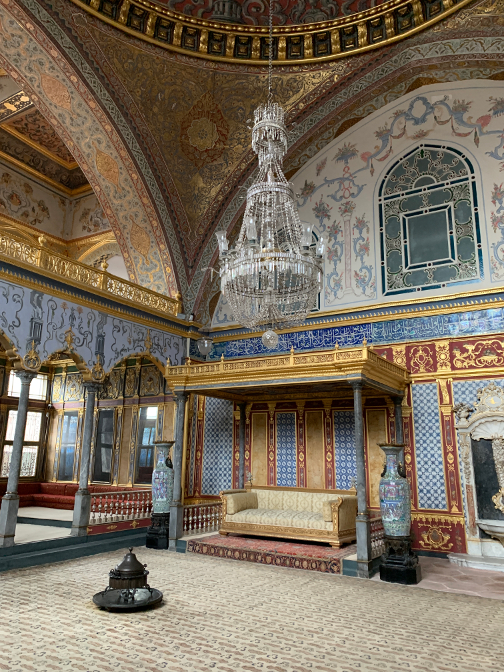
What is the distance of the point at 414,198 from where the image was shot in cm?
939

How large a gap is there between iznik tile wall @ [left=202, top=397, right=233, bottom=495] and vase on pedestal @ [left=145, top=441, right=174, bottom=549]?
67.7 inches

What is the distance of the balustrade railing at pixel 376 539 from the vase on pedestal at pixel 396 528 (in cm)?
50

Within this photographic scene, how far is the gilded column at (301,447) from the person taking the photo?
31.1 ft

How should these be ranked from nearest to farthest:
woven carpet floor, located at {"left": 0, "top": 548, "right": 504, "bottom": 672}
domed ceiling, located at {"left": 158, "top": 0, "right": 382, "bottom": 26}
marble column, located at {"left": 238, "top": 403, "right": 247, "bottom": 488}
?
woven carpet floor, located at {"left": 0, "top": 548, "right": 504, "bottom": 672} < domed ceiling, located at {"left": 158, "top": 0, "right": 382, "bottom": 26} < marble column, located at {"left": 238, "top": 403, "right": 247, "bottom": 488}

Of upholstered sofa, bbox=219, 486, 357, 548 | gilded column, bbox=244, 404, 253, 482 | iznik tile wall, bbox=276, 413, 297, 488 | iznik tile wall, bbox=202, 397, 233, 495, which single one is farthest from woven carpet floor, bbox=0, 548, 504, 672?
iznik tile wall, bbox=202, 397, 233, 495

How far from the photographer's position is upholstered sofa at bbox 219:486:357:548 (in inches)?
311

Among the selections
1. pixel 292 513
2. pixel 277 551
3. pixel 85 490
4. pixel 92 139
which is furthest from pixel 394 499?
pixel 92 139

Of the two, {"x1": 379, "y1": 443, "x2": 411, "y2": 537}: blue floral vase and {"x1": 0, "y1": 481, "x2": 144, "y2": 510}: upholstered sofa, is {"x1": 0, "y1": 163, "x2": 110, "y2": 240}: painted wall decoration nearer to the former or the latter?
{"x1": 0, "y1": 481, "x2": 144, "y2": 510}: upholstered sofa

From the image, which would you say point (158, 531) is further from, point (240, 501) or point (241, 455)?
point (241, 455)

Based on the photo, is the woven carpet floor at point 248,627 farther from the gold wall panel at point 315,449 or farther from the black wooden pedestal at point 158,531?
the gold wall panel at point 315,449

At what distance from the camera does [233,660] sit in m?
3.76

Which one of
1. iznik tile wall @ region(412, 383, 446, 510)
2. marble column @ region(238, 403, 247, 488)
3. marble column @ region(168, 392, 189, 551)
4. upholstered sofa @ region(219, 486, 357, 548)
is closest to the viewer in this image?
upholstered sofa @ region(219, 486, 357, 548)

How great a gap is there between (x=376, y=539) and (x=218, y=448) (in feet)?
13.1

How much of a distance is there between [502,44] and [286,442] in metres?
7.48
